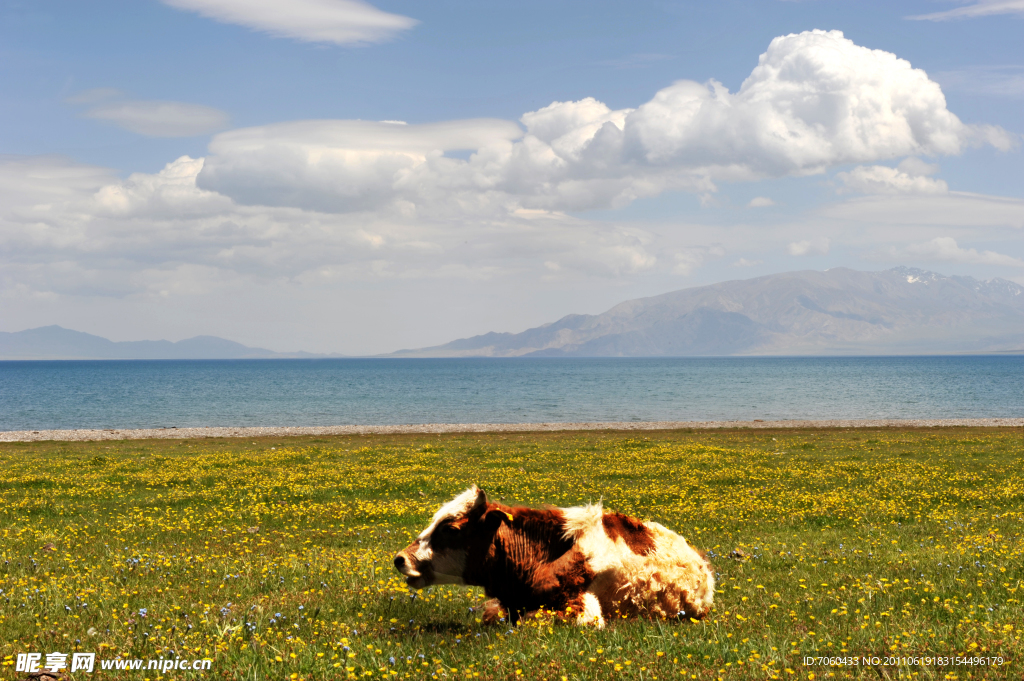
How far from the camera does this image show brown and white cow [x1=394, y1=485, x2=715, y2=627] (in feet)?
28.5

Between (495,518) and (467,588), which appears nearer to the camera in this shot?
(495,518)

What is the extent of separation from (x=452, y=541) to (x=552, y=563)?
1333mm

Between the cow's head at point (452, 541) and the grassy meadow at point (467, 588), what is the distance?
0.73 metres

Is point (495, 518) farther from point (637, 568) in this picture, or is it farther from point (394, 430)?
point (394, 430)

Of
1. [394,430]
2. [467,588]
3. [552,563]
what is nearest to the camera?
[552,563]

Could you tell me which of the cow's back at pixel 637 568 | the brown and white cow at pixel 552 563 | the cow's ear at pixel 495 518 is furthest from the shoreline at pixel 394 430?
the cow's ear at pixel 495 518

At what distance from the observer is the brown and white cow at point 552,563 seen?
28.5ft

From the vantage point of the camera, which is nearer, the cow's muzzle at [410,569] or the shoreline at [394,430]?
the cow's muzzle at [410,569]

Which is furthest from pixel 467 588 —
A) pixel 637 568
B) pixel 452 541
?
pixel 637 568

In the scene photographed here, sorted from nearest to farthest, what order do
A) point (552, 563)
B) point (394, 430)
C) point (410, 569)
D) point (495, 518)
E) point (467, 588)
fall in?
point (410, 569) < point (495, 518) < point (552, 563) < point (467, 588) < point (394, 430)

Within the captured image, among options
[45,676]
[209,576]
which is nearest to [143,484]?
[209,576]

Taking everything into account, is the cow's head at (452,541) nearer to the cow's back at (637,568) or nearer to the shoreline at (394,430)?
the cow's back at (637,568)

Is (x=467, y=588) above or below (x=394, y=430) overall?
above

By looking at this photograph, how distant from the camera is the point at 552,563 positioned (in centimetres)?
890
